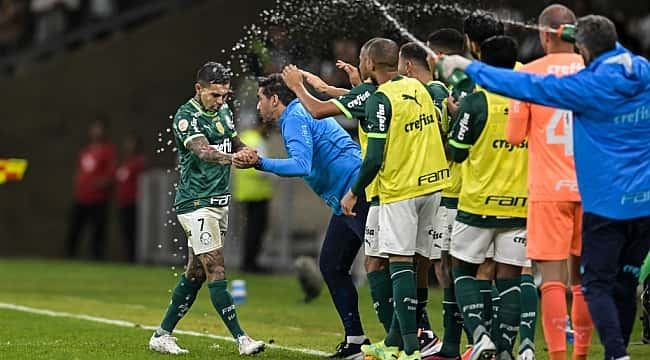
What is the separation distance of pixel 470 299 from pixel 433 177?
0.87m

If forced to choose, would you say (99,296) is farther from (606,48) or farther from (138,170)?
(606,48)

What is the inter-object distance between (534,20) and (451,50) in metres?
6.24

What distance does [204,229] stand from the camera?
35.1 ft

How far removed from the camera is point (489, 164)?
31.7 ft

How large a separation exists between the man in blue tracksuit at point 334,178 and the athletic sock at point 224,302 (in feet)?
2.63

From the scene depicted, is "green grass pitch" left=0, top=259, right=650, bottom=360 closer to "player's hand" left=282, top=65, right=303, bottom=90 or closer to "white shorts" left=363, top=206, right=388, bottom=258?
"white shorts" left=363, top=206, right=388, bottom=258

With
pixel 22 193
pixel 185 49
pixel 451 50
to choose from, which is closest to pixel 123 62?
pixel 185 49

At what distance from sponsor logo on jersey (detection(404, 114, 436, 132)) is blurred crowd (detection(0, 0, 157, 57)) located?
21486 millimetres

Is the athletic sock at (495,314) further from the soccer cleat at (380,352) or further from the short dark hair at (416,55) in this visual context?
the short dark hair at (416,55)

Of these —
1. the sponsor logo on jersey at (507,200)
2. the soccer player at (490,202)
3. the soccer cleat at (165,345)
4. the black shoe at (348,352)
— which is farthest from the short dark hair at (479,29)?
the soccer cleat at (165,345)

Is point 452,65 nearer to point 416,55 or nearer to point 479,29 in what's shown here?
point 479,29

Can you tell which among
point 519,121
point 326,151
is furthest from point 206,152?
point 519,121

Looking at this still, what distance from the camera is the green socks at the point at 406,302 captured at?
31.7 ft

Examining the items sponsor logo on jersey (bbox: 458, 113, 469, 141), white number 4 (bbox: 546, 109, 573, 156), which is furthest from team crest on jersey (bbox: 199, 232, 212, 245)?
white number 4 (bbox: 546, 109, 573, 156)
